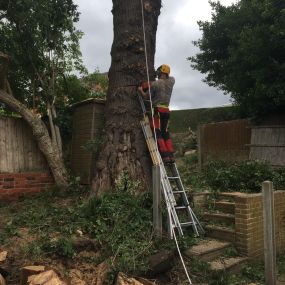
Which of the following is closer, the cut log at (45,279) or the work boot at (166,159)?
the cut log at (45,279)

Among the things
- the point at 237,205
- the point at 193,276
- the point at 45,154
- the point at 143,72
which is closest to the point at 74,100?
the point at 45,154

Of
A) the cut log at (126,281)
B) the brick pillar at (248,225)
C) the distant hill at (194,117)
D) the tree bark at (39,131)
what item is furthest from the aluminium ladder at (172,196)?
the distant hill at (194,117)

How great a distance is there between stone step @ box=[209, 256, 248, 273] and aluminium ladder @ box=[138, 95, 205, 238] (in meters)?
0.64

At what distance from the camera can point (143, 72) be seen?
7465 millimetres

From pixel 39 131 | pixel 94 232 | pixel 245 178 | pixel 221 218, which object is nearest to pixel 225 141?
pixel 245 178

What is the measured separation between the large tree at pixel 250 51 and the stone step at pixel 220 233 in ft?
18.6

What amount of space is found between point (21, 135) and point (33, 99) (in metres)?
0.88

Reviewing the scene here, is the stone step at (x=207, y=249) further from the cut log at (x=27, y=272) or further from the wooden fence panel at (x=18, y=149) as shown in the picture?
the wooden fence panel at (x=18, y=149)

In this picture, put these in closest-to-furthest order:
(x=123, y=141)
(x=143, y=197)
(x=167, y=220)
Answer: (x=167, y=220)
(x=143, y=197)
(x=123, y=141)

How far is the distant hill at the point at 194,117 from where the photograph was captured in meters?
17.2

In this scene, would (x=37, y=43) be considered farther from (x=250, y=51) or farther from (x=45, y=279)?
(x=250, y=51)

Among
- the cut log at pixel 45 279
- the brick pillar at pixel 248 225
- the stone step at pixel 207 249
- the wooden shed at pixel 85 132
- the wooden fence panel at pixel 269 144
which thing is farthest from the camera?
the wooden fence panel at pixel 269 144

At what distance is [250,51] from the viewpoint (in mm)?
11758

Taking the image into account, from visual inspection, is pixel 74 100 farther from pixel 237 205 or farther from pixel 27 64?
pixel 237 205
